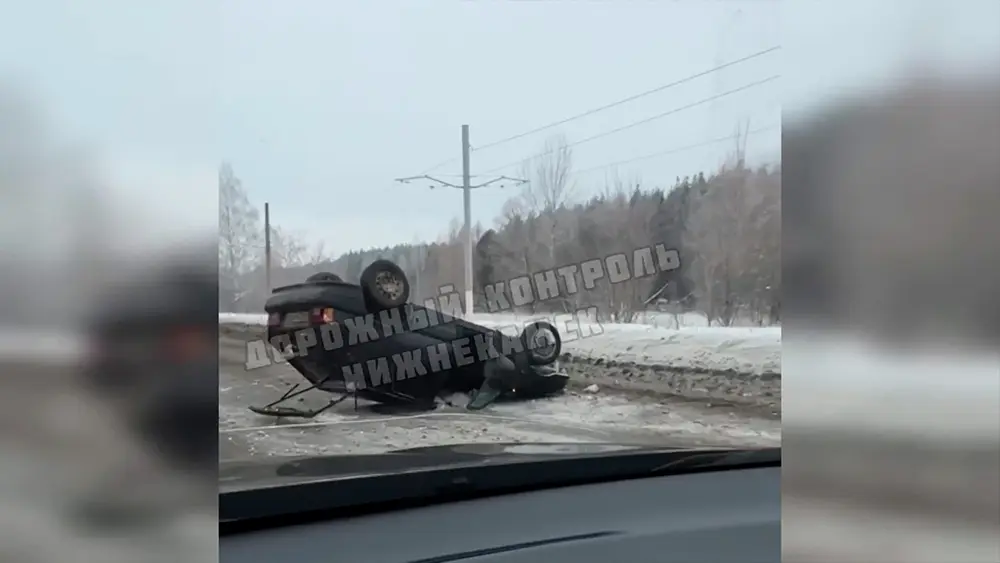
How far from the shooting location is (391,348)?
194 inches

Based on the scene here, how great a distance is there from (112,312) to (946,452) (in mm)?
883

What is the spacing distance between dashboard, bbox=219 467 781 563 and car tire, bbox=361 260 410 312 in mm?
2755

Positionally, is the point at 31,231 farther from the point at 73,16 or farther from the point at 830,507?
the point at 830,507

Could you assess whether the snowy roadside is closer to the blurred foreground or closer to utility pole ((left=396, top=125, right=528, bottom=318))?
utility pole ((left=396, top=125, right=528, bottom=318))

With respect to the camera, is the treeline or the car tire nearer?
the car tire

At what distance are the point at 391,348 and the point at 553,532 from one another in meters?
2.77

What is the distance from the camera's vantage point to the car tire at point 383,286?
5.19 metres

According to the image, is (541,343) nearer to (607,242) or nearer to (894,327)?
(607,242)

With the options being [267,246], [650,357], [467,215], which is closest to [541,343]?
[650,357]

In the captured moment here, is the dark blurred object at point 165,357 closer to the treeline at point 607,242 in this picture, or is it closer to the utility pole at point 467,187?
the treeline at point 607,242

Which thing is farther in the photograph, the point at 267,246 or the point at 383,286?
the point at 383,286

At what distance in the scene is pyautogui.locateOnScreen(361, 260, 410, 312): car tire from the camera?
5188 millimetres

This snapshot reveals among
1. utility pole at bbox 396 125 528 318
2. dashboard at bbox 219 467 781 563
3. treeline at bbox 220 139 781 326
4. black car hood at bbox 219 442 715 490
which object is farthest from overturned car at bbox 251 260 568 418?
dashboard at bbox 219 467 781 563

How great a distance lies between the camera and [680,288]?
6.50 metres
